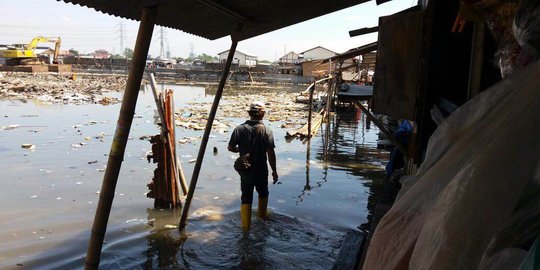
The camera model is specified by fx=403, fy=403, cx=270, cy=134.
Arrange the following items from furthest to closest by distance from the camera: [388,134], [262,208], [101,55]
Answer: [101,55] < [262,208] < [388,134]

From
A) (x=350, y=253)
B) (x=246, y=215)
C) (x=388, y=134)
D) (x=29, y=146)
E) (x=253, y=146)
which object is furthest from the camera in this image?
(x=29, y=146)

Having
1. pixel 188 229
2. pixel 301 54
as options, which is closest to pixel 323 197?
pixel 188 229

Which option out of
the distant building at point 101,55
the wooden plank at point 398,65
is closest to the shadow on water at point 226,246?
the wooden plank at point 398,65

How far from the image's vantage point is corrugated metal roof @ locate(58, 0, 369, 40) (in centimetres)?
348

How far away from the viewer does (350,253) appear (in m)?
4.61

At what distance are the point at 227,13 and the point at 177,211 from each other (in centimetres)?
417

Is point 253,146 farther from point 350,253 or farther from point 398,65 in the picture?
→ point 398,65

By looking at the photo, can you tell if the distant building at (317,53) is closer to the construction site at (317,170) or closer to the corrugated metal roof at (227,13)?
the construction site at (317,170)

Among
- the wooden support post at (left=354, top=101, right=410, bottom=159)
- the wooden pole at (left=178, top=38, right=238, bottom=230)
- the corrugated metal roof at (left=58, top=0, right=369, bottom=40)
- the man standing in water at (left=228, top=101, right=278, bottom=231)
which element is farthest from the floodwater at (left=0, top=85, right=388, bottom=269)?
the corrugated metal roof at (left=58, top=0, right=369, bottom=40)

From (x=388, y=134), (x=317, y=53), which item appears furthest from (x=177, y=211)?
(x=317, y=53)

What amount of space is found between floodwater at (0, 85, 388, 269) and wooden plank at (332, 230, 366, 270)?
53 centimetres

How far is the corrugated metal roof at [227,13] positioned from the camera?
3484 millimetres

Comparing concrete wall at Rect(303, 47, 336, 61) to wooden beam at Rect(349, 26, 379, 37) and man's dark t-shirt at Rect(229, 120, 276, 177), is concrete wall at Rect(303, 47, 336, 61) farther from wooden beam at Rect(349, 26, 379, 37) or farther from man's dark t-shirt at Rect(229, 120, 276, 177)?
man's dark t-shirt at Rect(229, 120, 276, 177)

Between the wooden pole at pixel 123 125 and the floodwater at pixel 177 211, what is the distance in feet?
7.72
